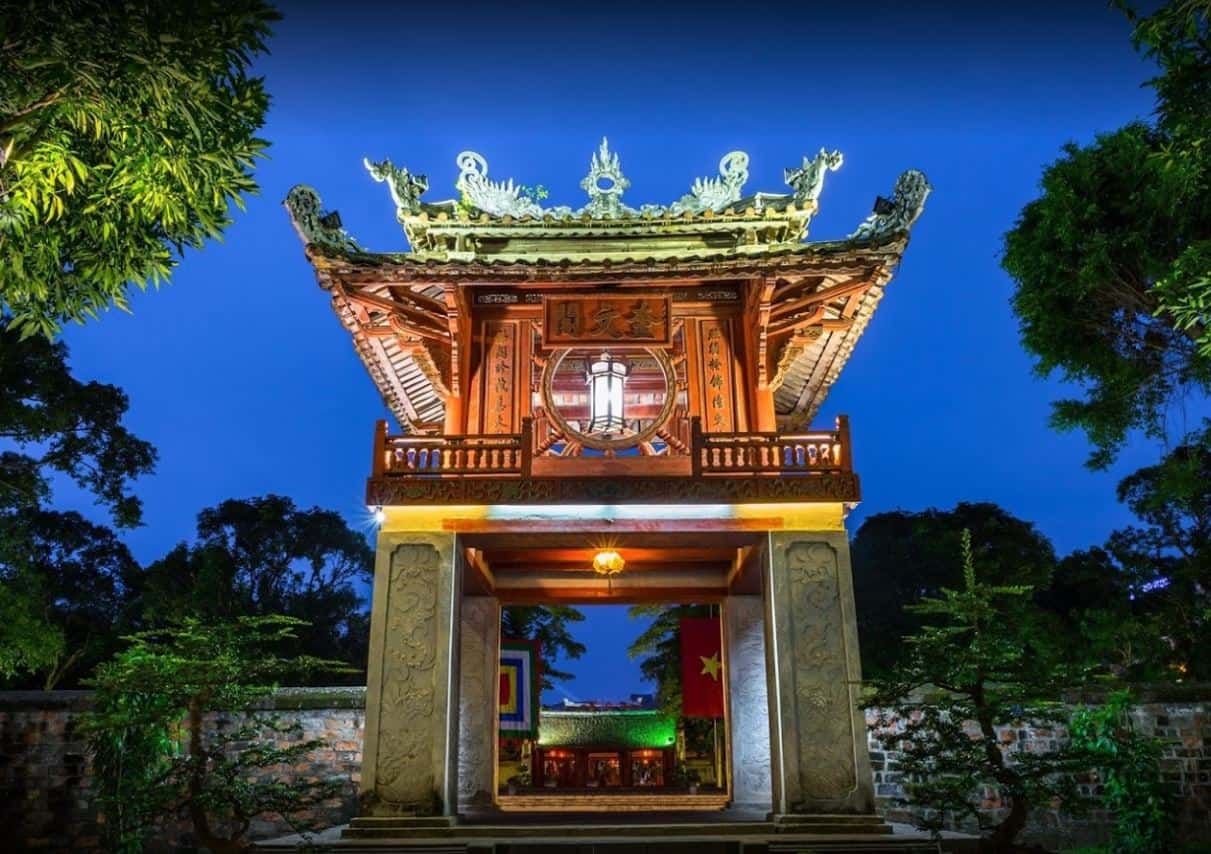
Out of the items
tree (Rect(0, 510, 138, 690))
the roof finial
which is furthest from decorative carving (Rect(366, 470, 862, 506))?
tree (Rect(0, 510, 138, 690))

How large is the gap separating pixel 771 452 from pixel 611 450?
1.64 m

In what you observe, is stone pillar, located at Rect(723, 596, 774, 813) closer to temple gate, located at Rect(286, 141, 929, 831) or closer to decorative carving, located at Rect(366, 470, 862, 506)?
temple gate, located at Rect(286, 141, 929, 831)

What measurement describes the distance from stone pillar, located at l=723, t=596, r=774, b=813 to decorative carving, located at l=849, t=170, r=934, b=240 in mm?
4559

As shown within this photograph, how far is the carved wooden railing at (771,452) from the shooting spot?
871 cm

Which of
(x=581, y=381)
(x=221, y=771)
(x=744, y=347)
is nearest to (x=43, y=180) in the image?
(x=221, y=771)

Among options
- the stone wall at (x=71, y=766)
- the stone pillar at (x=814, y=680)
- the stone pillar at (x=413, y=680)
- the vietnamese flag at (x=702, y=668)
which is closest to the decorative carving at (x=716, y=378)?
the stone pillar at (x=814, y=680)

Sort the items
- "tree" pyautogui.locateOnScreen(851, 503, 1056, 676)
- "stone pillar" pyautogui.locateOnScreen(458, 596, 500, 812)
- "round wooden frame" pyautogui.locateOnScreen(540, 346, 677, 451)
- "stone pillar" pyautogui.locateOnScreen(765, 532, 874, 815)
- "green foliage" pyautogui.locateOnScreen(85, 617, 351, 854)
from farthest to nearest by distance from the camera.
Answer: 1. "tree" pyautogui.locateOnScreen(851, 503, 1056, 676)
2. "stone pillar" pyautogui.locateOnScreen(458, 596, 500, 812)
3. "round wooden frame" pyautogui.locateOnScreen(540, 346, 677, 451)
4. "stone pillar" pyautogui.locateOnScreen(765, 532, 874, 815)
5. "green foliage" pyautogui.locateOnScreen(85, 617, 351, 854)

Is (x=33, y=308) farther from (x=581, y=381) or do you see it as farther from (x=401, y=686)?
(x=581, y=381)

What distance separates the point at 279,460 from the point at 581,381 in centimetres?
12764

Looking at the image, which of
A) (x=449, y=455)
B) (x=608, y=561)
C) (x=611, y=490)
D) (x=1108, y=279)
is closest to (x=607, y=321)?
(x=611, y=490)

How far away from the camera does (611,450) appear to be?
9.07 m

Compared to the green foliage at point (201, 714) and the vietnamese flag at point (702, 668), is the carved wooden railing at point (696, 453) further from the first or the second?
the vietnamese flag at point (702, 668)

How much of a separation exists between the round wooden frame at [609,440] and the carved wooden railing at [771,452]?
0.52 metres

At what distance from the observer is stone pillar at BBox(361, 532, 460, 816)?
25.6 ft
